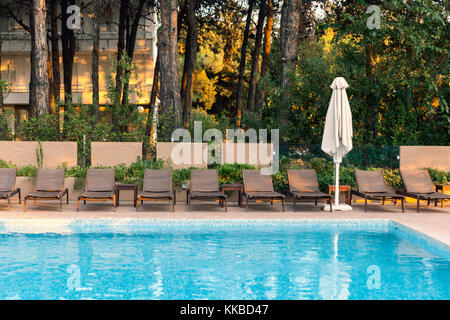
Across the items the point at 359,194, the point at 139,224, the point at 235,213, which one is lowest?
the point at 139,224

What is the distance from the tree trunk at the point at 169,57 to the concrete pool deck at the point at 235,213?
439 cm

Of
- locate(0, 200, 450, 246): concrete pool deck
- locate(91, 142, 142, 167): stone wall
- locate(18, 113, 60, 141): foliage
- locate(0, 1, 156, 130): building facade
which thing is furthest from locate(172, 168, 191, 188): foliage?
locate(0, 1, 156, 130): building facade

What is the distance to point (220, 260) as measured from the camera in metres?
7.96

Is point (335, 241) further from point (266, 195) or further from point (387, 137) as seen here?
point (387, 137)

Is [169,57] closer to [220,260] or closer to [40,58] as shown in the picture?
[40,58]

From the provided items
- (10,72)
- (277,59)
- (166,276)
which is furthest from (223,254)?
(10,72)

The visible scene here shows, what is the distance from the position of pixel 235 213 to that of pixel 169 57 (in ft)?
22.4

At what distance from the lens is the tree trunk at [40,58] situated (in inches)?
622

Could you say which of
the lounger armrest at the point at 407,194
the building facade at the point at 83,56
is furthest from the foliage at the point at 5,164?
the building facade at the point at 83,56

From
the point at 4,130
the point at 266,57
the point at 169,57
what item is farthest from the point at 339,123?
the point at 266,57

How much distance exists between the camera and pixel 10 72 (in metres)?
34.6

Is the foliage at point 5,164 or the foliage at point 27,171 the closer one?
the foliage at point 27,171

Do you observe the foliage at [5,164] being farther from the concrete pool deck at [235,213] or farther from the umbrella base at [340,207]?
the umbrella base at [340,207]

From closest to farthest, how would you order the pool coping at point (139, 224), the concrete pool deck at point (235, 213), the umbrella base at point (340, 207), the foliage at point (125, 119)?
the pool coping at point (139, 224)
the concrete pool deck at point (235, 213)
the umbrella base at point (340, 207)
the foliage at point (125, 119)
